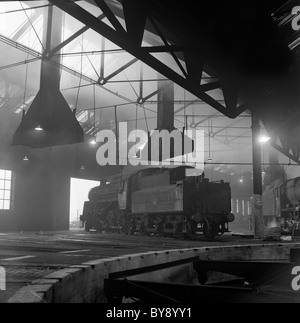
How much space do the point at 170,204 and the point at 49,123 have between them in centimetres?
572

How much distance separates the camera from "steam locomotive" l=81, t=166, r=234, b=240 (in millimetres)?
13883

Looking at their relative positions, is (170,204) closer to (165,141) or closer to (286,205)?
(165,141)

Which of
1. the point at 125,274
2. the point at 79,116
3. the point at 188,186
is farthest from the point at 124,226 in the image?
the point at 125,274

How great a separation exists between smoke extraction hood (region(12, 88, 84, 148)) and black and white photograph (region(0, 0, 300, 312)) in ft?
0.13

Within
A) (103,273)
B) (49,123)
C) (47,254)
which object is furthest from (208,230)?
(103,273)

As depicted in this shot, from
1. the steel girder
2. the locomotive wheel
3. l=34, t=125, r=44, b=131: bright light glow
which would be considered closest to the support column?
the locomotive wheel

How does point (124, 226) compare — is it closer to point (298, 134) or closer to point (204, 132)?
point (298, 134)

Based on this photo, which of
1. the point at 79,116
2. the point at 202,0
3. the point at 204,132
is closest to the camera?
the point at 202,0

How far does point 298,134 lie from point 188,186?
16.5 ft

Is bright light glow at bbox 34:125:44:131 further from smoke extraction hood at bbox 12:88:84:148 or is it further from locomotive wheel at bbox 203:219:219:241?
locomotive wheel at bbox 203:219:219:241

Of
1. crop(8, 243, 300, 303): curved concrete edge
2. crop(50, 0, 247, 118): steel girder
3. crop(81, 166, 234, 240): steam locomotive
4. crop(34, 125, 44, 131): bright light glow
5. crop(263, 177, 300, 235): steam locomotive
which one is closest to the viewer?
crop(8, 243, 300, 303): curved concrete edge

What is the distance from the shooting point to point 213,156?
3384cm

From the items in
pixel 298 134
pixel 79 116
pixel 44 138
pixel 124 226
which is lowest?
pixel 124 226

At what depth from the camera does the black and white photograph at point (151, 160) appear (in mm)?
2953
